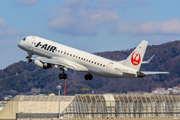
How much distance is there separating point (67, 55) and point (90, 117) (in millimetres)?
23300

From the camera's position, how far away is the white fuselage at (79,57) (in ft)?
249

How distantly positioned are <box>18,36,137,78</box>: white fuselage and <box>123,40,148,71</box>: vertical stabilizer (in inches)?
35.3

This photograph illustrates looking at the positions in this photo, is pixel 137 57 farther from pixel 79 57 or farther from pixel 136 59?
pixel 79 57

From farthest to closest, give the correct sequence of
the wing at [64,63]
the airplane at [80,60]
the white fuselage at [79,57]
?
the wing at [64,63]
the white fuselage at [79,57]
the airplane at [80,60]

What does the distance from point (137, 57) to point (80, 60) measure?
11.3 m

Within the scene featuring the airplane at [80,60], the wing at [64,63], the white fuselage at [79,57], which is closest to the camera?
the airplane at [80,60]

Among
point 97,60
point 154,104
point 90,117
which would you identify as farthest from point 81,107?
point 97,60

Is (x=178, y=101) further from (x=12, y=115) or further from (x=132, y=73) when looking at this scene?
(x=12, y=115)

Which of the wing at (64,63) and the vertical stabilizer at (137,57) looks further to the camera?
the wing at (64,63)

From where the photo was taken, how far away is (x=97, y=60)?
7788 centimetres

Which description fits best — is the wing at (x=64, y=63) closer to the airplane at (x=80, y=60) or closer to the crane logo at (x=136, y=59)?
the airplane at (x=80, y=60)

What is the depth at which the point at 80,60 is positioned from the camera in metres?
79.8

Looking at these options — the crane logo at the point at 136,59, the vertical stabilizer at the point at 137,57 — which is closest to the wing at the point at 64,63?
the vertical stabilizer at the point at 137,57

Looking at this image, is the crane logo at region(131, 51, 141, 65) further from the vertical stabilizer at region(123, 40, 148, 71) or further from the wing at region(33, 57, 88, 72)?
the wing at region(33, 57, 88, 72)
